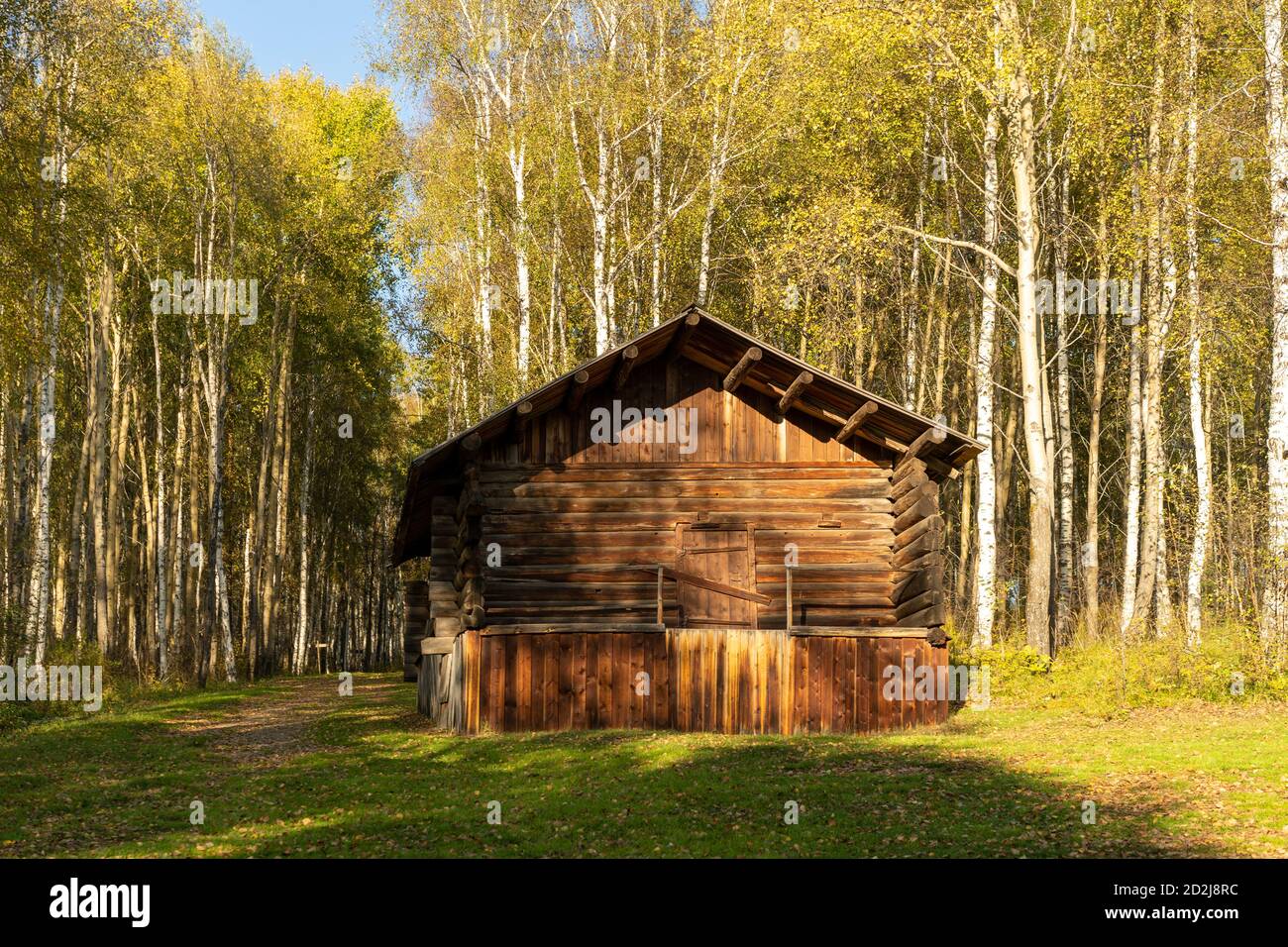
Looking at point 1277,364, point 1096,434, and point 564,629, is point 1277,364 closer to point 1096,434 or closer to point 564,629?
point 564,629

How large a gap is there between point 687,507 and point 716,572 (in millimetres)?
1244

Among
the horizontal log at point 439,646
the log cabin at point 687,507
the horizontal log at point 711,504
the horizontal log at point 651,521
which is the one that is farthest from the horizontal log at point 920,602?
the horizontal log at point 439,646

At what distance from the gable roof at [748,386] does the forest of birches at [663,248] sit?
311 centimetres

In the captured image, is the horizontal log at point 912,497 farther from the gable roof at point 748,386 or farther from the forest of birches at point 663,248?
the forest of birches at point 663,248

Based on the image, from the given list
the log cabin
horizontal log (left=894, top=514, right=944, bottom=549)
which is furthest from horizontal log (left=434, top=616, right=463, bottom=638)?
horizontal log (left=894, top=514, right=944, bottom=549)

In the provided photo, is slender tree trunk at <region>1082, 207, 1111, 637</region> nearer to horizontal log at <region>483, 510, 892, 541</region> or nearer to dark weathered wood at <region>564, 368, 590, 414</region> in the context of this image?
horizontal log at <region>483, 510, 892, 541</region>

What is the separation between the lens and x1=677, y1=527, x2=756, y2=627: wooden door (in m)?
21.6

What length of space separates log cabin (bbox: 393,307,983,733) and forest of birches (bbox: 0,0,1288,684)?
370cm

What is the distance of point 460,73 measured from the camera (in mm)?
35094

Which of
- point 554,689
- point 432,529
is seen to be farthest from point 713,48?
point 554,689

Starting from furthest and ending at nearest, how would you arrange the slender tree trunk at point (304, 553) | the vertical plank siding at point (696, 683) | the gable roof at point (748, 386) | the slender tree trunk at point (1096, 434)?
1. the slender tree trunk at point (304, 553)
2. the slender tree trunk at point (1096, 434)
3. the gable roof at point (748, 386)
4. the vertical plank siding at point (696, 683)

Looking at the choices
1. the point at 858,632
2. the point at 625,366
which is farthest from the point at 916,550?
the point at 625,366

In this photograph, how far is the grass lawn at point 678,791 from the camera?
12242mm

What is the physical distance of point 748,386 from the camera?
21.8 m
